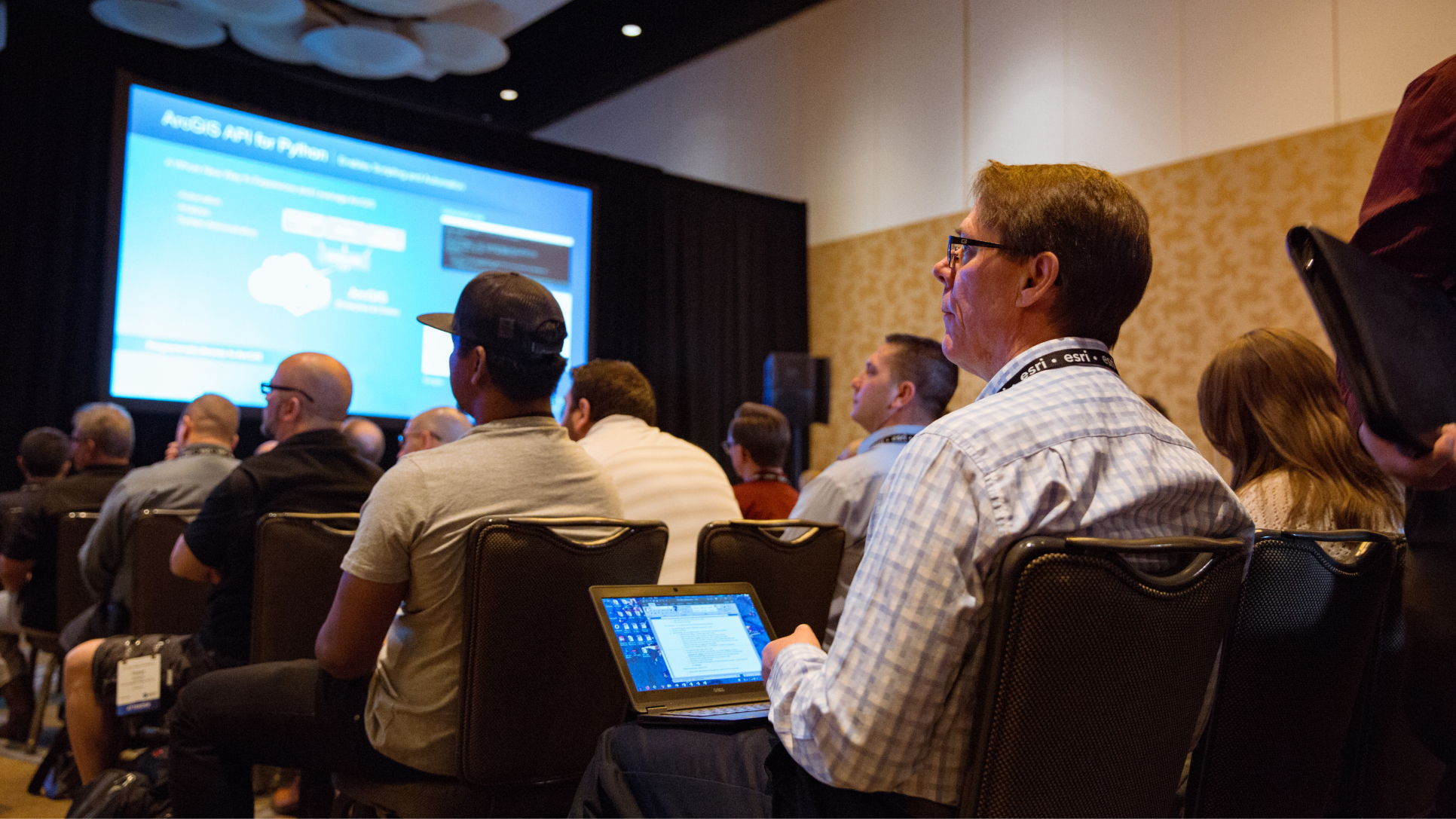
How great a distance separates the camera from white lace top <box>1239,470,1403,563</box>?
67.5 inches

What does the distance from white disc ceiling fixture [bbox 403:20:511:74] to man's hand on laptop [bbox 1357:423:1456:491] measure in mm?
6715

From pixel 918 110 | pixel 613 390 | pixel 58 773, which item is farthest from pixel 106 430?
pixel 918 110

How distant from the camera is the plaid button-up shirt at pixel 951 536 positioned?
0.90 m

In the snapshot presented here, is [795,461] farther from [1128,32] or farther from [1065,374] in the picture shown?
[1065,374]

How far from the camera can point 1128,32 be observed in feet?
20.3

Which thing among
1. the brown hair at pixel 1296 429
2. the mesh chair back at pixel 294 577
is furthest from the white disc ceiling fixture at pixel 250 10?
the brown hair at pixel 1296 429

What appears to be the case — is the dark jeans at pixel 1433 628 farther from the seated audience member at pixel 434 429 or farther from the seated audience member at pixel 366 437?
the seated audience member at pixel 366 437

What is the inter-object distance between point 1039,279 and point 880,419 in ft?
6.92

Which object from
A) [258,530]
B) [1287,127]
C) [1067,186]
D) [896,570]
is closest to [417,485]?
[258,530]

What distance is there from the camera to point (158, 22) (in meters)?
6.29

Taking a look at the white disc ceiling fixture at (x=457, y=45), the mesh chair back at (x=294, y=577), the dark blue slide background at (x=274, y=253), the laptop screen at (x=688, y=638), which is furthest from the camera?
the white disc ceiling fixture at (x=457, y=45)

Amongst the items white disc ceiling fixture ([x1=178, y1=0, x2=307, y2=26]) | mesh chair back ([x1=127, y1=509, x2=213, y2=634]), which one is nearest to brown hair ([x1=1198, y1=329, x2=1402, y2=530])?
mesh chair back ([x1=127, y1=509, x2=213, y2=634])

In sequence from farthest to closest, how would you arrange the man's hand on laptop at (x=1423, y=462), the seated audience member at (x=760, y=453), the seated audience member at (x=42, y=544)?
the seated audience member at (x=760, y=453)
the seated audience member at (x=42, y=544)
the man's hand on laptop at (x=1423, y=462)

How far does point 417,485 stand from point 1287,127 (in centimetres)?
562
